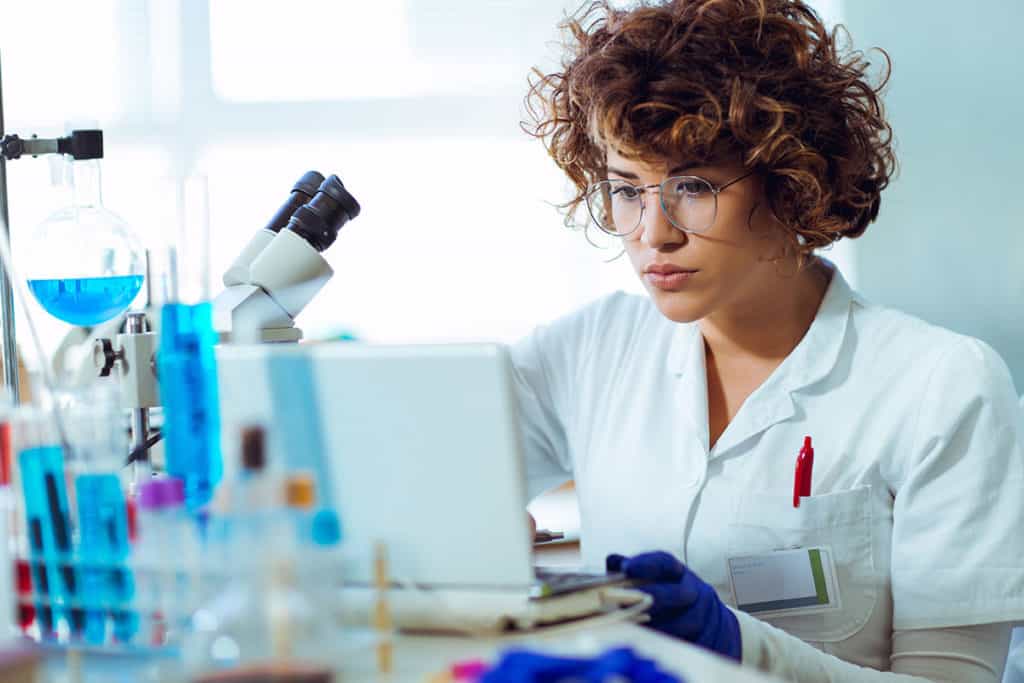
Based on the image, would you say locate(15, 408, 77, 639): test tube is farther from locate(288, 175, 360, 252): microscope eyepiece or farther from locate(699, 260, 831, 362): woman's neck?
locate(699, 260, 831, 362): woman's neck

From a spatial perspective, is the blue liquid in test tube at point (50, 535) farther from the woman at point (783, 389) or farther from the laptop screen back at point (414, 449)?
the woman at point (783, 389)

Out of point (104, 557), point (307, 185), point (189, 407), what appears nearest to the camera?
point (104, 557)

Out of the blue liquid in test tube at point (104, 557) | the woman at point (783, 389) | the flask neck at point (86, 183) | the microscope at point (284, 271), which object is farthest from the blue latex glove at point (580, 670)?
the flask neck at point (86, 183)

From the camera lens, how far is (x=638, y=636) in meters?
0.98

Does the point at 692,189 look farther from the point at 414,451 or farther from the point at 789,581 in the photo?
the point at 414,451

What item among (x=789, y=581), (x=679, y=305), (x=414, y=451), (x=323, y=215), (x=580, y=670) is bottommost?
(x=789, y=581)

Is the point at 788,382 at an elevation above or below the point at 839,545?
above

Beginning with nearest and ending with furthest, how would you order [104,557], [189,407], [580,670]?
[580,670]
[104,557]
[189,407]

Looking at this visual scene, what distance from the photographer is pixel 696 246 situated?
152 centimetres

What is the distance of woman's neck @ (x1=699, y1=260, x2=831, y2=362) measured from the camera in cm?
164

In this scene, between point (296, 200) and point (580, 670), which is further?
point (296, 200)

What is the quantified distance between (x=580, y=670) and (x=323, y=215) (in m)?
0.92

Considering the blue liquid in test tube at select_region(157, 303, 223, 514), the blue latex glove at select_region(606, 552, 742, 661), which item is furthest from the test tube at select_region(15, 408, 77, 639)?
the blue latex glove at select_region(606, 552, 742, 661)

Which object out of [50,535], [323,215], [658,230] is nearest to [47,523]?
[50,535]
